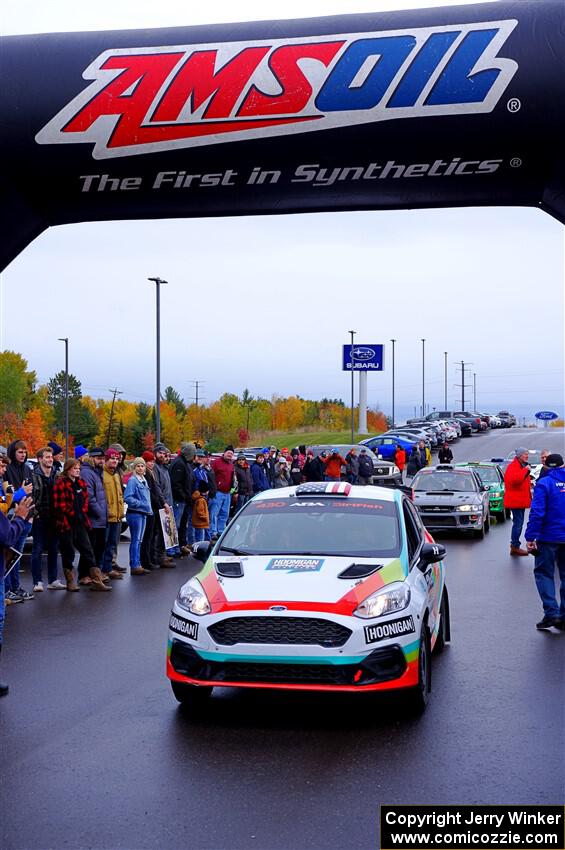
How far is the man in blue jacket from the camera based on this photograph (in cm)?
1039

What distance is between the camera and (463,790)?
18.3 ft

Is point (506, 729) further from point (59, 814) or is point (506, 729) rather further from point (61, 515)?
point (61, 515)

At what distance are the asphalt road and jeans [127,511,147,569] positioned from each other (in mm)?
5137

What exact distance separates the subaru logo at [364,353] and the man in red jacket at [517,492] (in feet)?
244

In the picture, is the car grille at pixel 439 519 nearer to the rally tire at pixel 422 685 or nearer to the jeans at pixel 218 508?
the jeans at pixel 218 508

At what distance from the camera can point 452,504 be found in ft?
70.6

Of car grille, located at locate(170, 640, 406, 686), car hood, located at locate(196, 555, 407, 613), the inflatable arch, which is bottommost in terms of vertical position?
car grille, located at locate(170, 640, 406, 686)

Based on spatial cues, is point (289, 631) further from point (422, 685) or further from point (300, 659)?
point (422, 685)

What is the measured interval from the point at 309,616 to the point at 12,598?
6.93 metres

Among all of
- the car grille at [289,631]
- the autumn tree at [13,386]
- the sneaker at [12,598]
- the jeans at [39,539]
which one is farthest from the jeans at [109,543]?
the autumn tree at [13,386]

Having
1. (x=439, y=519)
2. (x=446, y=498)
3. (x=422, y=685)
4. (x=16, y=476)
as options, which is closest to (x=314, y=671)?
(x=422, y=685)

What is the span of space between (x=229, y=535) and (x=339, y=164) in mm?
4264

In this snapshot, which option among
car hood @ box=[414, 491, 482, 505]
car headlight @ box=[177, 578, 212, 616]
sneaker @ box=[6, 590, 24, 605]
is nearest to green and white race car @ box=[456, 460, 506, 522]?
car hood @ box=[414, 491, 482, 505]

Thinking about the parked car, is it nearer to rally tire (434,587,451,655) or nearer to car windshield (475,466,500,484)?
car windshield (475,466,500,484)
